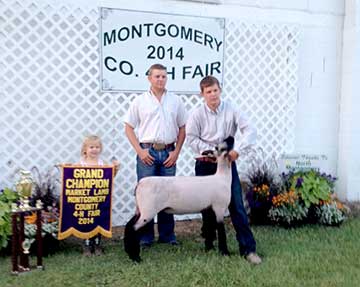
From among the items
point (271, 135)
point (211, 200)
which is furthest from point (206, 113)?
point (271, 135)

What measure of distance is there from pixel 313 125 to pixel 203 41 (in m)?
1.96

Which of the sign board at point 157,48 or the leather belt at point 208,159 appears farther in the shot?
the sign board at point 157,48

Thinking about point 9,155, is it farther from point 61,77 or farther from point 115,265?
point 115,265

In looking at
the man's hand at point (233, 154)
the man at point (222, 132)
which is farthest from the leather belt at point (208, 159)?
the man's hand at point (233, 154)

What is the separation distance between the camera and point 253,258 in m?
4.56

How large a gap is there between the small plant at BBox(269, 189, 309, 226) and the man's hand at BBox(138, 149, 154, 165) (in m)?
1.71

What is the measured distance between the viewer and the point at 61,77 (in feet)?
18.7

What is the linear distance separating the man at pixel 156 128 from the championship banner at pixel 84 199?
1.34 ft

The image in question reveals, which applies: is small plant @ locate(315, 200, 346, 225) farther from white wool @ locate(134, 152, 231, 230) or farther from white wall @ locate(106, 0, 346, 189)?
white wool @ locate(134, 152, 231, 230)

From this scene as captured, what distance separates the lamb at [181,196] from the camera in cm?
450

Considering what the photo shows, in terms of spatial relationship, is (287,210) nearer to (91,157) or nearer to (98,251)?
(98,251)

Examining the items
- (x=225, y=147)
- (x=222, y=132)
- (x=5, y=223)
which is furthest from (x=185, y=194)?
(x=5, y=223)

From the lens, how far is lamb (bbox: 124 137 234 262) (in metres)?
4.50

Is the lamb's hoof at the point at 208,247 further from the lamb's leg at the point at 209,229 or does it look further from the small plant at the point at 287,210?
the small plant at the point at 287,210
